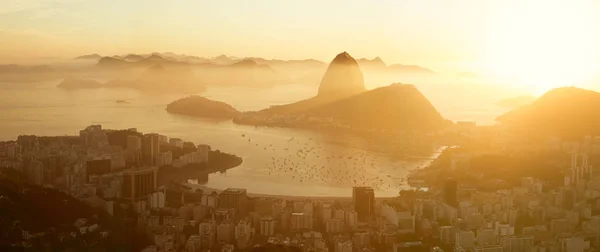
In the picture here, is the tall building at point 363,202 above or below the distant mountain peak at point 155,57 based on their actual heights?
below

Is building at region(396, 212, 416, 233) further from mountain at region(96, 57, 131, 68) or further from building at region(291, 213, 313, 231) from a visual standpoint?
mountain at region(96, 57, 131, 68)

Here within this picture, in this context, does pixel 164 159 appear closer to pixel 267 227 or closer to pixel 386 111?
pixel 267 227

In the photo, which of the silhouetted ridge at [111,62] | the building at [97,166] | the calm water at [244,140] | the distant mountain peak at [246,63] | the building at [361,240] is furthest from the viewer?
the distant mountain peak at [246,63]

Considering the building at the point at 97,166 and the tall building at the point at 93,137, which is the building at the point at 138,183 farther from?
the tall building at the point at 93,137

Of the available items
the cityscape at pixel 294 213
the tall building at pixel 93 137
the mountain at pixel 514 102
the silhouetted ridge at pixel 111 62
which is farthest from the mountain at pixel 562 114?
the silhouetted ridge at pixel 111 62

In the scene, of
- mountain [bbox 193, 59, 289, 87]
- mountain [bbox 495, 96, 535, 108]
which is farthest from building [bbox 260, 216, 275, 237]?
mountain [bbox 495, 96, 535, 108]
